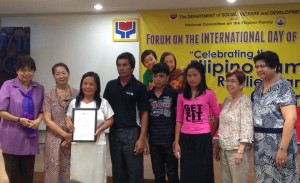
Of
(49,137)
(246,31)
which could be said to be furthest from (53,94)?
(246,31)

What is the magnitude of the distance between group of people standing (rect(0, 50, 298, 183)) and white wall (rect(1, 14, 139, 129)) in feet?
11.2

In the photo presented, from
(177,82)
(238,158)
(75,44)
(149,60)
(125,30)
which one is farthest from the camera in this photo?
(75,44)

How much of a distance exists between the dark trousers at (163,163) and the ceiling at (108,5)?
3.20 m

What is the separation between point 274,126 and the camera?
2.71 metres

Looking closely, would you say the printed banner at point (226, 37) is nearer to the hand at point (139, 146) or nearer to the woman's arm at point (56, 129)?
the hand at point (139, 146)

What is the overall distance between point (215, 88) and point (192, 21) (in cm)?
125

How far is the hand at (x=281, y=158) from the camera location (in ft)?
8.60

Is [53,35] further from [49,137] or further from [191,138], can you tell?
[191,138]

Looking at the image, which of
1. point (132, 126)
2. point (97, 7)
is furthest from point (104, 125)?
point (97, 7)

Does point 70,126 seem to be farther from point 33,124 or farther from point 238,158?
point 238,158

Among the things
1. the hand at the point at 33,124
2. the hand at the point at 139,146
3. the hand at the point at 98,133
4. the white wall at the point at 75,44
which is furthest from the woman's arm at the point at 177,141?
the white wall at the point at 75,44

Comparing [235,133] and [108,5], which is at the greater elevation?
[108,5]

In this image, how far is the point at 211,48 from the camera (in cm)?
637

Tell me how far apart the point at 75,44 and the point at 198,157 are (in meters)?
4.50
